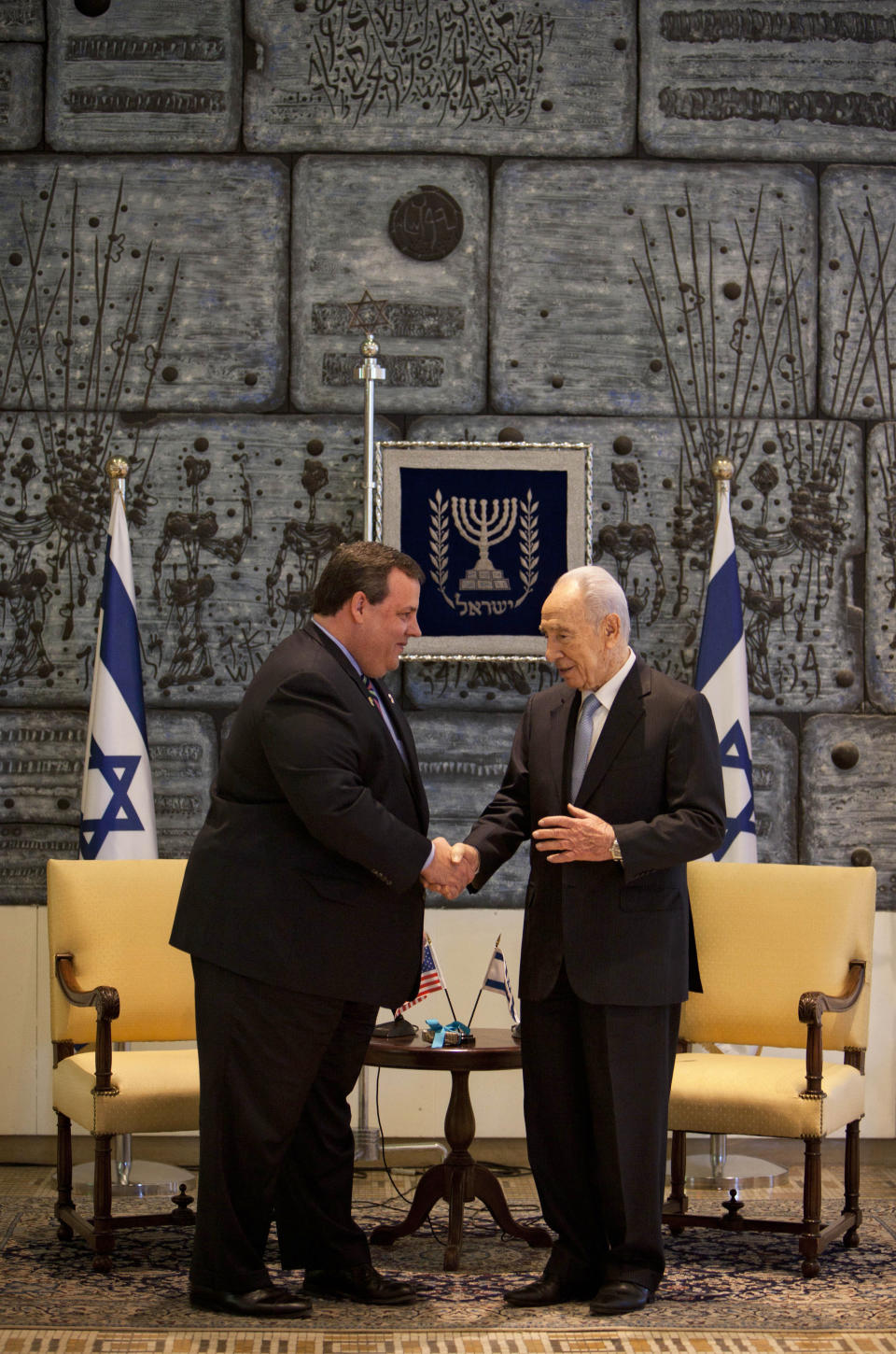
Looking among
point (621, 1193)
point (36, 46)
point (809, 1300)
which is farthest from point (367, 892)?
point (36, 46)

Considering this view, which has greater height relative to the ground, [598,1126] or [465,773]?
[465,773]

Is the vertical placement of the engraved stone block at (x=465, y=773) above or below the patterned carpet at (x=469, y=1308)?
above

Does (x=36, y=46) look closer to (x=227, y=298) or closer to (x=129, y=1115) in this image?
(x=227, y=298)

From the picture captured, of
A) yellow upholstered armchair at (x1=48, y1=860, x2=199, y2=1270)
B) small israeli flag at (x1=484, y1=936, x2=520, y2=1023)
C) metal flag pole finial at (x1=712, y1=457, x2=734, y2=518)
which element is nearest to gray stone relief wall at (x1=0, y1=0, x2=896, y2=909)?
metal flag pole finial at (x1=712, y1=457, x2=734, y2=518)

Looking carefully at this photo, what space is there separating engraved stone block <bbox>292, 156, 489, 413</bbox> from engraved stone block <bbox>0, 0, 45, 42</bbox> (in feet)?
3.61

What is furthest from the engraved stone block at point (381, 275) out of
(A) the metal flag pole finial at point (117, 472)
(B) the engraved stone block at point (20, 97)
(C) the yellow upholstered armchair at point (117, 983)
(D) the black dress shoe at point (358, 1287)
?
(D) the black dress shoe at point (358, 1287)

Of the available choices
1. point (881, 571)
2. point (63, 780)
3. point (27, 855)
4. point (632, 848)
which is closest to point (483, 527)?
point (881, 571)

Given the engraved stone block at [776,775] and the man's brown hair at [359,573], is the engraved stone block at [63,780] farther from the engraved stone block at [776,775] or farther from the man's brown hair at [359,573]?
the engraved stone block at [776,775]

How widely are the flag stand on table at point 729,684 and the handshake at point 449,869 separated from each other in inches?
62.2

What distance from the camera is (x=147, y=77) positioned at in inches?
213

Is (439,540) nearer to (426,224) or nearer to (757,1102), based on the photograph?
(426,224)

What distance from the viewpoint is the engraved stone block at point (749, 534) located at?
17.6 feet

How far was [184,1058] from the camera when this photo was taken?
4.19 meters

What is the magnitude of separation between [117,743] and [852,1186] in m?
2.72
